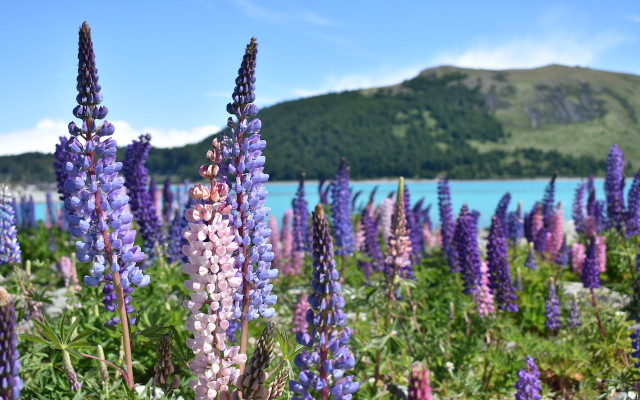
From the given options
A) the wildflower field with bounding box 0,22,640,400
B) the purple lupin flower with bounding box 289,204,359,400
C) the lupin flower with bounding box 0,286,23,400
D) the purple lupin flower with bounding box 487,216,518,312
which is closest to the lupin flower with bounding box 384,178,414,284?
the wildflower field with bounding box 0,22,640,400

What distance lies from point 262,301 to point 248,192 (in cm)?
57

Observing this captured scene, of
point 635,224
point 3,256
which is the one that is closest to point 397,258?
point 3,256

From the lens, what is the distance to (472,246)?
5953mm

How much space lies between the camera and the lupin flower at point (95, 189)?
2.46 m

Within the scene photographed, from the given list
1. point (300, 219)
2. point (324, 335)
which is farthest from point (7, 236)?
point (300, 219)

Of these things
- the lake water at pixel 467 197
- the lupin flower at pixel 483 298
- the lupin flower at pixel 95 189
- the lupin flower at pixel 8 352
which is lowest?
the lake water at pixel 467 197

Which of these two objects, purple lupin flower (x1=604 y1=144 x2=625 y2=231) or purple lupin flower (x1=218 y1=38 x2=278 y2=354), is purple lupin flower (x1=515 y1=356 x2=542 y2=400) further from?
purple lupin flower (x1=604 y1=144 x2=625 y2=231)

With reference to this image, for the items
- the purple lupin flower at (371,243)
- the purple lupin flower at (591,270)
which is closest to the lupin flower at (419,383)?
the purple lupin flower at (591,270)

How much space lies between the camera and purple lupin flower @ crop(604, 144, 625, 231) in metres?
9.77

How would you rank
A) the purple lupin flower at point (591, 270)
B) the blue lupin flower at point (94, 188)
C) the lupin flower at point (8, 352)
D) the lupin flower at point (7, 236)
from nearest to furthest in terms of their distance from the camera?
the lupin flower at point (8, 352)
the blue lupin flower at point (94, 188)
the lupin flower at point (7, 236)
the purple lupin flower at point (591, 270)

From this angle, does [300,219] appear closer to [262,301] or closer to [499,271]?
[499,271]

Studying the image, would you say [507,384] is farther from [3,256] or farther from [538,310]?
[3,256]

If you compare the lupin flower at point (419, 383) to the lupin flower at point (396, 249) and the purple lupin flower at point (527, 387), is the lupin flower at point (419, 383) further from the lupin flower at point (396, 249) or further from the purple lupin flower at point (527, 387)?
the lupin flower at point (396, 249)

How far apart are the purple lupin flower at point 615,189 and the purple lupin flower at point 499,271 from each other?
5.05 metres
